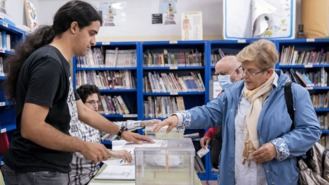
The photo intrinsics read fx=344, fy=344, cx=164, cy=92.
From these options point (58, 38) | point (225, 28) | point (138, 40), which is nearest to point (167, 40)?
point (138, 40)

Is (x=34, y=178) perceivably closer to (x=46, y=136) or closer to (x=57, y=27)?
Answer: (x=46, y=136)

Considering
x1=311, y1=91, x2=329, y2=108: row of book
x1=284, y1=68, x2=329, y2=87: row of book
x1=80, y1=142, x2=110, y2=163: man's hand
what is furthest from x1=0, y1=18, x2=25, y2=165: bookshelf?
x1=311, y1=91, x2=329, y2=108: row of book

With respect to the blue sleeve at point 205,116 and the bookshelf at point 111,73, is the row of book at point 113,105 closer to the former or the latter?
the bookshelf at point 111,73

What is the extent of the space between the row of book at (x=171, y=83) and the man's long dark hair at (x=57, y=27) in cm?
335

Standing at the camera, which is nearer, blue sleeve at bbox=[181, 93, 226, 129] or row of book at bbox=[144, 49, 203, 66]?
blue sleeve at bbox=[181, 93, 226, 129]

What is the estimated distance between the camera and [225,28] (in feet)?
15.3

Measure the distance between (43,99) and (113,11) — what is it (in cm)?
410

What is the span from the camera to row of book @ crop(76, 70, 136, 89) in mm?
4816

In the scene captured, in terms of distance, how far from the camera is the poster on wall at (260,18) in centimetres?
453

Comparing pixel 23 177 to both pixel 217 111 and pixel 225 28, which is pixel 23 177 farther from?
pixel 225 28

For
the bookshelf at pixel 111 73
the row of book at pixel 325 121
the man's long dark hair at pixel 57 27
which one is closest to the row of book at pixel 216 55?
the bookshelf at pixel 111 73

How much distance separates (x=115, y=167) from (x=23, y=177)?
79 cm

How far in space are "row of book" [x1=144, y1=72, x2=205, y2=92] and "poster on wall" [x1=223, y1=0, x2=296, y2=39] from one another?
2.42ft

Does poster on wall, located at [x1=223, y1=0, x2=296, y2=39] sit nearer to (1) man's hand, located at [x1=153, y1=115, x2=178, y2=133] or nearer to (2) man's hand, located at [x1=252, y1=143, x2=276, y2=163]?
(1) man's hand, located at [x1=153, y1=115, x2=178, y2=133]
